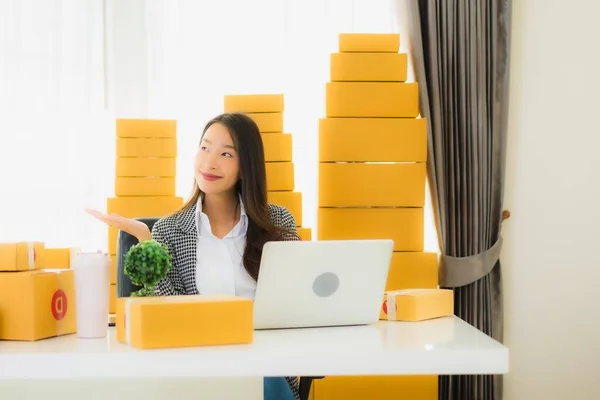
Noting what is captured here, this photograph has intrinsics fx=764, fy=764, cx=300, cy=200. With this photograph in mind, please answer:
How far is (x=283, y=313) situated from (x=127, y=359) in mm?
407

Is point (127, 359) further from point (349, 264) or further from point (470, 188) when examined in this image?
point (470, 188)

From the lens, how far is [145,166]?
287cm

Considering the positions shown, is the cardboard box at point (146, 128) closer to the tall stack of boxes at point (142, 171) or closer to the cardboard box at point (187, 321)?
the tall stack of boxes at point (142, 171)

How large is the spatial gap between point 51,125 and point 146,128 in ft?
1.91

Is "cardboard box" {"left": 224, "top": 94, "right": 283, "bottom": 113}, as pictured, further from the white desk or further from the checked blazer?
the white desk

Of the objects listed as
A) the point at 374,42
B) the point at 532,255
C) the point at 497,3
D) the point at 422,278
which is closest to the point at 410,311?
the point at 422,278

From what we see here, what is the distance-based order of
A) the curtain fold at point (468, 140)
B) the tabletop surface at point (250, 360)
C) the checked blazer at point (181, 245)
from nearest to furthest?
the tabletop surface at point (250, 360)
the checked blazer at point (181, 245)
the curtain fold at point (468, 140)

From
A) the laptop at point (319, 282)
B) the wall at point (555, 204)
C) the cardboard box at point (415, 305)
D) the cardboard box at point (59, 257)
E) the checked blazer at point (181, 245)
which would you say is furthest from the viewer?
the wall at point (555, 204)

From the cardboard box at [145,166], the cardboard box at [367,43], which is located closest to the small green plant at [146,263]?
the cardboard box at [145,166]

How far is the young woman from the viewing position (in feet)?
7.40

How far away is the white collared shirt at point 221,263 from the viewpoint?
89.0 inches

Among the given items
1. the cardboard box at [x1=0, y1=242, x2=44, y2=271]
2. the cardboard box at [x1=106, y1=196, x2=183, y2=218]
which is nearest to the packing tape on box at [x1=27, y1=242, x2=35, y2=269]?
the cardboard box at [x1=0, y1=242, x2=44, y2=271]

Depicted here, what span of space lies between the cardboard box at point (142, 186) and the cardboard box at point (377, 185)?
597mm

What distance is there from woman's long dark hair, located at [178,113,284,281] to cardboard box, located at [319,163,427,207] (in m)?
0.41
